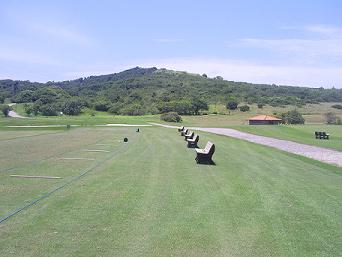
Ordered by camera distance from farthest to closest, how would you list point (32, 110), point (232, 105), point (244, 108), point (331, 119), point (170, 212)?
1. point (232, 105)
2. point (244, 108)
3. point (32, 110)
4. point (331, 119)
5. point (170, 212)

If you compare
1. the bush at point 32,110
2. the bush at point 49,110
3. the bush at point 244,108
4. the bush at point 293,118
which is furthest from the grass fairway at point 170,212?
the bush at point 244,108

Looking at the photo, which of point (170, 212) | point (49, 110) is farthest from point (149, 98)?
point (170, 212)

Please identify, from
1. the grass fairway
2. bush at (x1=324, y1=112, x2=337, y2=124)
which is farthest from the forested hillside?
the grass fairway

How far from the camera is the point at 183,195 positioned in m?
10.8

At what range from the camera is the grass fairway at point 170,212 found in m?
7.07

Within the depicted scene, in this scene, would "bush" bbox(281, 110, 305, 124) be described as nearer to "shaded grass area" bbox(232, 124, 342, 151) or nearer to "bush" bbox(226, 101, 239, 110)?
"bush" bbox(226, 101, 239, 110)

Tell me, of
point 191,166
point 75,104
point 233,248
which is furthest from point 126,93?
point 233,248

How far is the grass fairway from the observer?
279 inches

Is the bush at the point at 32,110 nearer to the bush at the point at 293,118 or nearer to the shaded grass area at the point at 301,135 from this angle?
the bush at the point at 293,118

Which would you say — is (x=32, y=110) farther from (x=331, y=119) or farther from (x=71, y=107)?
(x=331, y=119)

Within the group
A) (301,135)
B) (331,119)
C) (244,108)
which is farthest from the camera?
(244,108)

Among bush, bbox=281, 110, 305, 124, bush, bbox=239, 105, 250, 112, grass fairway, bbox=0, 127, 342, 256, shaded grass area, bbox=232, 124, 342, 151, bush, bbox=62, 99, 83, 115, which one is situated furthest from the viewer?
bush, bbox=239, 105, 250, 112

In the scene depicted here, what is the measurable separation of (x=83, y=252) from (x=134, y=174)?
283 inches

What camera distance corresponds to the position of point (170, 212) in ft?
29.9
